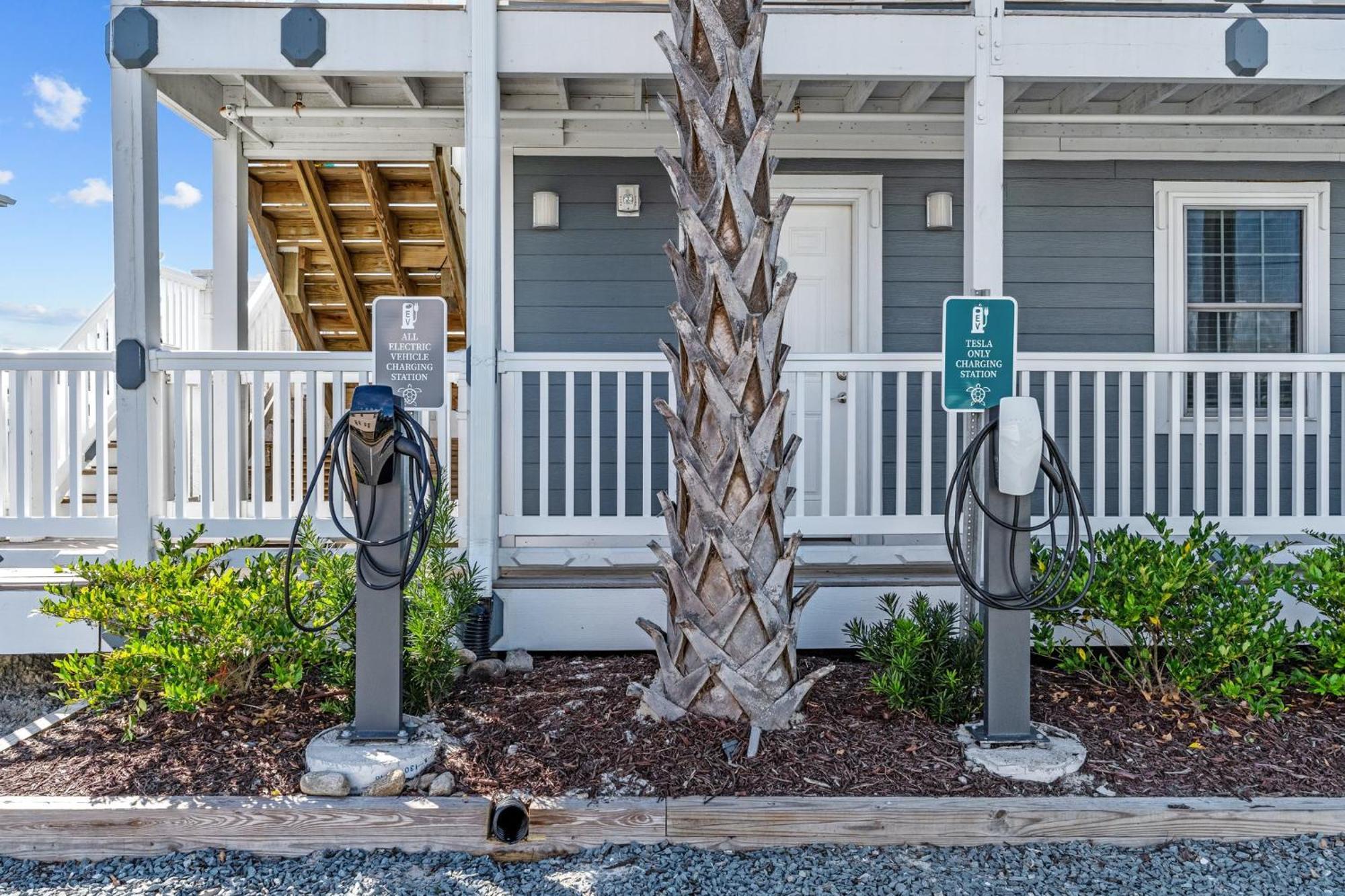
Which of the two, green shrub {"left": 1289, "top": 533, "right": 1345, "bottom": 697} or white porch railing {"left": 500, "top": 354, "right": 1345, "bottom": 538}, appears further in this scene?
white porch railing {"left": 500, "top": 354, "right": 1345, "bottom": 538}

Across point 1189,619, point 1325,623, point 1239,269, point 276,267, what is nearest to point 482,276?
point 1189,619

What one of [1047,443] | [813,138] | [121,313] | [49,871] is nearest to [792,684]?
[1047,443]

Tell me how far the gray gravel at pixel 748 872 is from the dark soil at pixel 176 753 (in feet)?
0.88

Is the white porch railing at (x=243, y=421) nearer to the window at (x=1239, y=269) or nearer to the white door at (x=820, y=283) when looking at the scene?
the white door at (x=820, y=283)

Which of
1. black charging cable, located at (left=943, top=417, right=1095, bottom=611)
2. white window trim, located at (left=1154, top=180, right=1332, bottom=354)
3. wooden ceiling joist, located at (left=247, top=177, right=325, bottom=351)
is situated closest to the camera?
black charging cable, located at (left=943, top=417, right=1095, bottom=611)

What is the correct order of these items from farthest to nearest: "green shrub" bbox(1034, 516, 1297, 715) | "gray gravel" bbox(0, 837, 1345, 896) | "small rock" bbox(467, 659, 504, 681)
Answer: "small rock" bbox(467, 659, 504, 681) < "green shrub" bbox(1034, 516, 1297, 715) < "gray gravel" bbox(0, 837, 1345, 896)

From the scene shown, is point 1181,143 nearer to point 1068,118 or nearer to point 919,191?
point 1068,118

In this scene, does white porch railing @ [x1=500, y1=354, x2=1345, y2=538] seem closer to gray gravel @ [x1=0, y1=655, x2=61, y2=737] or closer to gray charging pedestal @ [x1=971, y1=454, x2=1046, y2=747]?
gray charging pedestal @ [x1=971, y1=454, x2=1046, y2=747]

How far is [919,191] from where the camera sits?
586 centimetres

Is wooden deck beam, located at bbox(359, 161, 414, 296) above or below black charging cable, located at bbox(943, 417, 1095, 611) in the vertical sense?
above

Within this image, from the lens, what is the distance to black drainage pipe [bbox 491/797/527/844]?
2678 millimetres

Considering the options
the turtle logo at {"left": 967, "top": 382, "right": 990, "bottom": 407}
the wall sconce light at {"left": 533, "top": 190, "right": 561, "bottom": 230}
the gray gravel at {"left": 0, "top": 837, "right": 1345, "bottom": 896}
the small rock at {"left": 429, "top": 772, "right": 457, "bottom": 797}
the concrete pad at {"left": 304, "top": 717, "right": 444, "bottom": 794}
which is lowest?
the gray gravel at {"left": 0, "top": 837, "right": 1345, "bottom": 896}

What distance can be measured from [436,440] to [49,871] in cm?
212

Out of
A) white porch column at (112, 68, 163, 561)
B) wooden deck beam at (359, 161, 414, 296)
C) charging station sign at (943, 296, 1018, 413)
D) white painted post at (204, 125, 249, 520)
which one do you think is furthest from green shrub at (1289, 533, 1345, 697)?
wooden deck beam at (359, 161, 414, 296)
